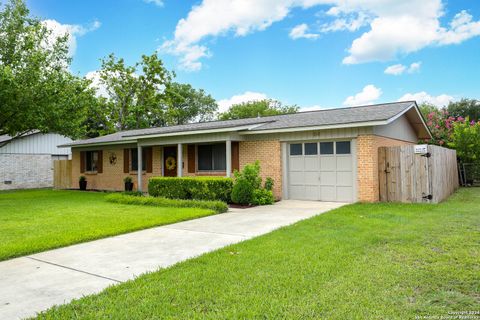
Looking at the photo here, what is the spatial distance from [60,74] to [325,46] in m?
14.1

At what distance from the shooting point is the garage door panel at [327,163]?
11.9 m

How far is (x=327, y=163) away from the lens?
12031 millimetres

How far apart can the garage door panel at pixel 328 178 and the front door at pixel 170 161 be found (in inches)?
295

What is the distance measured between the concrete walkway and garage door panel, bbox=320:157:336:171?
392 cm

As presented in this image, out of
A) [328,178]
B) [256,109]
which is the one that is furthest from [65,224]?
[256,109]

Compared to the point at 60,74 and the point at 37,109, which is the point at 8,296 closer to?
the point at 37,109

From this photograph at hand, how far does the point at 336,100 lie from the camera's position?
34.6 m

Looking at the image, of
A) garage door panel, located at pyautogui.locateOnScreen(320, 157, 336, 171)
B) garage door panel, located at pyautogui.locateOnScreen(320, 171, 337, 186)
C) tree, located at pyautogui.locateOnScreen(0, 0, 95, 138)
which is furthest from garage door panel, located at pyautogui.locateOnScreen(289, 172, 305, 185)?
tree, located at pyautogui.locateOnScreen(0, 0, 95, 138)

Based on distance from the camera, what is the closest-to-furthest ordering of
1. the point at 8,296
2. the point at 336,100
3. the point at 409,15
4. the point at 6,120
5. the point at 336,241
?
the point at 8,296
the point at 336,241
the point at 409,15
the point at 6,120
the point at 336,100

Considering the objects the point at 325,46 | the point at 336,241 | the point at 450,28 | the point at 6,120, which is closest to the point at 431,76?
the point at 450,28

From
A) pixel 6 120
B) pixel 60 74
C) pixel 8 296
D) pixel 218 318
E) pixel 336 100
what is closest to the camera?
pixel 218 318

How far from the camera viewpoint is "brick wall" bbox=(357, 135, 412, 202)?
11.0 metres

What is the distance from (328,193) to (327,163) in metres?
1.07

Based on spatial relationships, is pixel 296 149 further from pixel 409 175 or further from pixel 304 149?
pixel 409 175
